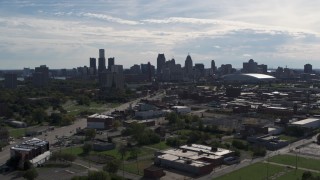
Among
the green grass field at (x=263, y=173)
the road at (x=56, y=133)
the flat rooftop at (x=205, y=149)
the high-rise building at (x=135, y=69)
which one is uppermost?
the high-rise building at (x=135, y=69)

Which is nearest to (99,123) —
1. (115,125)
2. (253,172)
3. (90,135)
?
(115,125)

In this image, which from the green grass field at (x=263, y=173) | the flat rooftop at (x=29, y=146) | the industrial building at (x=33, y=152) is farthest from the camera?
the flat rooftop at (x=29, y=146)

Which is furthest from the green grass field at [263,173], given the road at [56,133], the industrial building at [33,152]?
the road at [56,133]

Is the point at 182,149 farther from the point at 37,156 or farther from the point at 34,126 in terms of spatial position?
the point at 34,126

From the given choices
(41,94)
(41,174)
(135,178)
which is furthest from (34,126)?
(41,94)

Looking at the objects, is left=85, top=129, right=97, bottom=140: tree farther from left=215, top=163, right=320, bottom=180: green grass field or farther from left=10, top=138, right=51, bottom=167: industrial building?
left=215, top=163, right=320, bottom=180: green grass field

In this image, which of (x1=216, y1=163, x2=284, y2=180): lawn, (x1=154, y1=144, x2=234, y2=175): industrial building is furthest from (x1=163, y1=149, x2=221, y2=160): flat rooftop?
(x1=216, y1=163, x2=284, y2=180): lawn

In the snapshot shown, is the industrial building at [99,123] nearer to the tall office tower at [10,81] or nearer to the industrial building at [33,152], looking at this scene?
the industrial building at [33,152]
